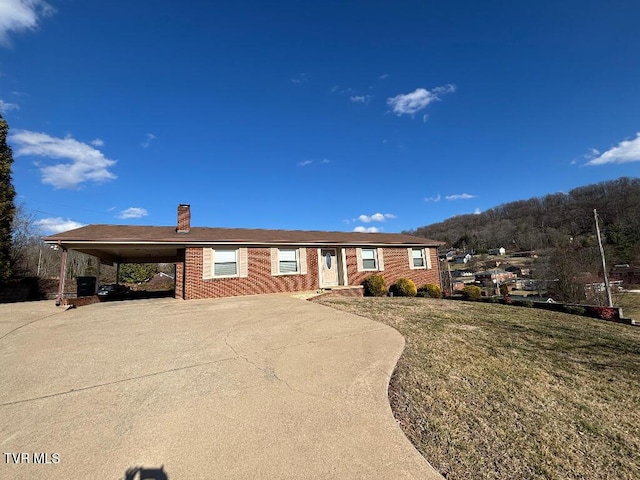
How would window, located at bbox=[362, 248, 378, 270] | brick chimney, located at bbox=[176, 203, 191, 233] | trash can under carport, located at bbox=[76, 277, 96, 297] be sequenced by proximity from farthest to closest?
1. window, located at bbox=[362, 248, 378, 270]
2. brick chimney, located at bbox=[176, 203, 191, 233]
3. trash can under carport, located at bbox=[76, 277, 96, 297]

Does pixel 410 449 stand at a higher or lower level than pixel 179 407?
lower

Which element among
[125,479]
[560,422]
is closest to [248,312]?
[125,479]

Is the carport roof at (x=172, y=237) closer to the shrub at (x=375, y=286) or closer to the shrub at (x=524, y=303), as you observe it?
the shrub at (x=375, y=286)

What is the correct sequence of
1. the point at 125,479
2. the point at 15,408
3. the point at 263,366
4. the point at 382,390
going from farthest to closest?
the point at 263,366
the point at 382,390
the point at 15,408
the point at 125,479

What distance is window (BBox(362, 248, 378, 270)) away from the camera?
17.7 metres

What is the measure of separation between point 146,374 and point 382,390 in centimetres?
335

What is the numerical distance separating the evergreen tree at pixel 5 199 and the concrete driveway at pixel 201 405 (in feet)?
37.5

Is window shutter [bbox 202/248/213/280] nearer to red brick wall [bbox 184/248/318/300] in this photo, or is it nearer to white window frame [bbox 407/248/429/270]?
red brick wall [bbox 184/248/318/300]

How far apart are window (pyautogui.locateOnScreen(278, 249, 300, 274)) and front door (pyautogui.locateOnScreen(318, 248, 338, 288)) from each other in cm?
151

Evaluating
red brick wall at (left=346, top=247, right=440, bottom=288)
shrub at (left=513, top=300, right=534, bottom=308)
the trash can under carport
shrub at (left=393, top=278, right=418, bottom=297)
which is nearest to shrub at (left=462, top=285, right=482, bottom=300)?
shrub at (left=513, top=300, right=534, bottom=308)

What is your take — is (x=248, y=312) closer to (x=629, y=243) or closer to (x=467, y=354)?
(x=467, y=354)

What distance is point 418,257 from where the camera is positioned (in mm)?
19609

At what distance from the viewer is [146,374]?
4.59m

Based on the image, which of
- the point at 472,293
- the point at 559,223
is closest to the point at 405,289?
the point at 472,293
